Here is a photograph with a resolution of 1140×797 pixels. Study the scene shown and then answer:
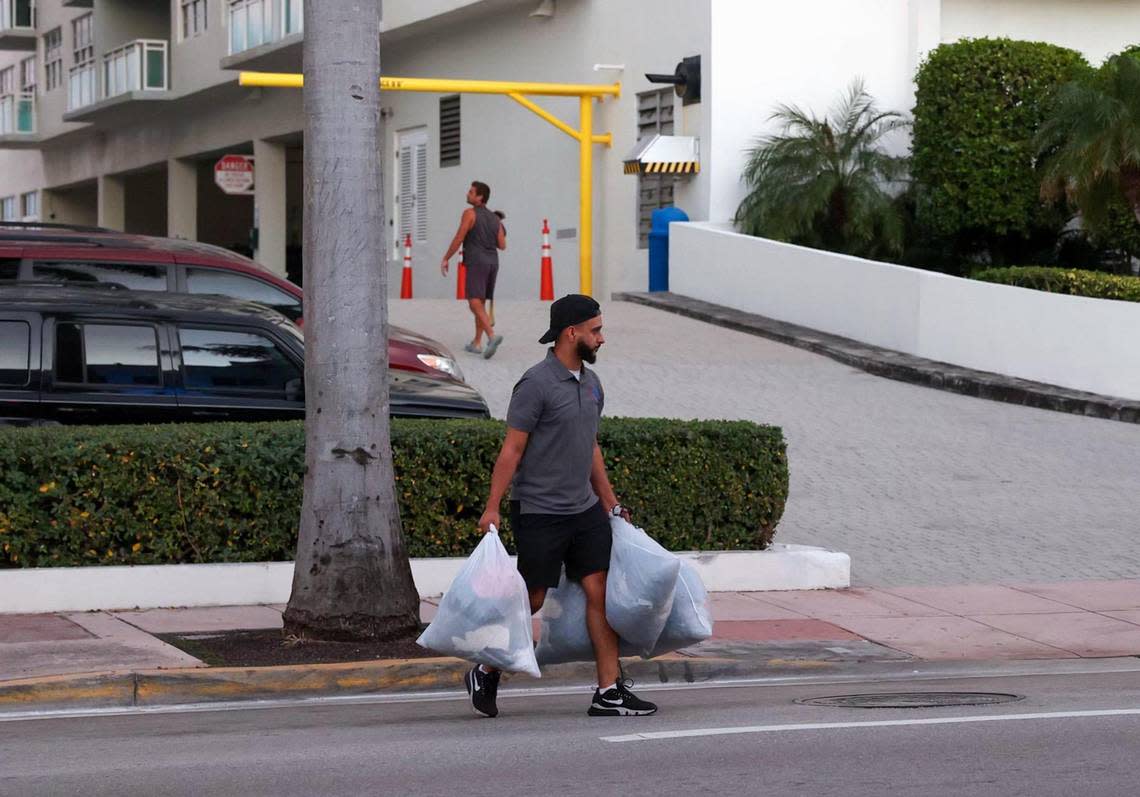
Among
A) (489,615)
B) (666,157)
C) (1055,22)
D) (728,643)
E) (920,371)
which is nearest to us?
(489,615)

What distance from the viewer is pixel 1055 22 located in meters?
27.7

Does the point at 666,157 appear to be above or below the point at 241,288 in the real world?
above

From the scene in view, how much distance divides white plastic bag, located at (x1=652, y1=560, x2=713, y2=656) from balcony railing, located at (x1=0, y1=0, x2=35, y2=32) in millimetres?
43278

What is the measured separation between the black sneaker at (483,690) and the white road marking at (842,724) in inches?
27.1

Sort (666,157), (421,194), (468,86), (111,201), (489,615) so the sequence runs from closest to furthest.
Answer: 1. (489,615)
2. (468,86)
3. (666,157)
4. (421,194)
5. (111,201)

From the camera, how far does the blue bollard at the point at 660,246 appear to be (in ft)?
85.2

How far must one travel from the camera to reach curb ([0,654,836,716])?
8164 millimetres

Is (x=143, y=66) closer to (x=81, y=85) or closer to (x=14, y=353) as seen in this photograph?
(x=81, y=85)

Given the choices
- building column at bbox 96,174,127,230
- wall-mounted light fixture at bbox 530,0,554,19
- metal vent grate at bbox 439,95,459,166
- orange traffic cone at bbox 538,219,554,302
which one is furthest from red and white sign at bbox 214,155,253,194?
building column at bbox 96,174,127,230

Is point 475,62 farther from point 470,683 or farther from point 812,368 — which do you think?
point 470,683

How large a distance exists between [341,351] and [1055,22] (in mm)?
21051

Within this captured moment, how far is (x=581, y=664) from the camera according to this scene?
8.96 metres

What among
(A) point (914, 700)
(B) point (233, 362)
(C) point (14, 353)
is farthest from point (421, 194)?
(A) point (914, 700)

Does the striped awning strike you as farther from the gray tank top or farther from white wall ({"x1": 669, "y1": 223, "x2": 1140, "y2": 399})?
the gray tank top
